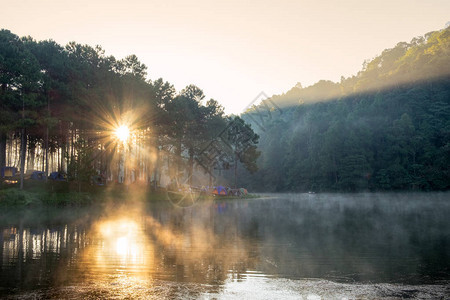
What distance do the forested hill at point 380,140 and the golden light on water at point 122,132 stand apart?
78006 millimetres

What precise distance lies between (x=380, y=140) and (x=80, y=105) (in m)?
95.7

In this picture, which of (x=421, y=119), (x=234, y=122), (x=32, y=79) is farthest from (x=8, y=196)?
(x=421, y=119)

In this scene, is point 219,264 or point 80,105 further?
point 80,105

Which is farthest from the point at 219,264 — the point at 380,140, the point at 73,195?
the point at 380,140

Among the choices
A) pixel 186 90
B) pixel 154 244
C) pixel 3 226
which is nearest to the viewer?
pixel 154 244

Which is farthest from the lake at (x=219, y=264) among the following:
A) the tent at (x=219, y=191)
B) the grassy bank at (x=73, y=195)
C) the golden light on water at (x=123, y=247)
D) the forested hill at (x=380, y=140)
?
the forested hill at (x=380, y=140)

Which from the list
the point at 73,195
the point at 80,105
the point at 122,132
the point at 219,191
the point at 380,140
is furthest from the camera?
the point at 380,140

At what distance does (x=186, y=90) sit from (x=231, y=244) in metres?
65.8

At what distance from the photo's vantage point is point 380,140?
11644cm

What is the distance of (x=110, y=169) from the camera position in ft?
218

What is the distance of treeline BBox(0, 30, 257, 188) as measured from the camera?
4291 cm

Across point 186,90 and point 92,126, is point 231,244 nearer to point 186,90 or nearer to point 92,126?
point 92,126

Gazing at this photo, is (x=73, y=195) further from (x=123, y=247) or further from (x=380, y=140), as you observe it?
(x=380, y=140)

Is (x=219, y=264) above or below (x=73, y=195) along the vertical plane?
below
